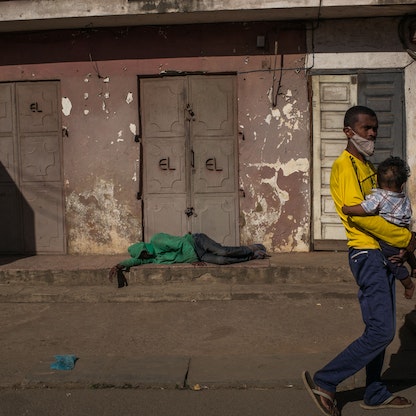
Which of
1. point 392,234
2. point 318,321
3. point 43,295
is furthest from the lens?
point 43,295

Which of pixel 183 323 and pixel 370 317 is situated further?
pixel 183 323

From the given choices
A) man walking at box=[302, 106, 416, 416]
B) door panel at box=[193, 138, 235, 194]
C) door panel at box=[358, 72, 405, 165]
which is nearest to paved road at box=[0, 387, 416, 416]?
man walking at box=[302, 106, 416, 416]

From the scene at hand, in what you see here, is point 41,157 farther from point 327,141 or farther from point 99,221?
point 327,141

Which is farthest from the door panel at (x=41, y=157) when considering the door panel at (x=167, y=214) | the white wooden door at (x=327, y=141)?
the white wooden door at (x=327, y=141)

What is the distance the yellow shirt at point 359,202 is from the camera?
3.66 m

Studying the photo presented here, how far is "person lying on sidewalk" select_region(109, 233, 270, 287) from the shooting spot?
7.15 m

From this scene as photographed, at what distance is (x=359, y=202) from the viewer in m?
3.65

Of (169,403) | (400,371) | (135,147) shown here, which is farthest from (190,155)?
(169,403)

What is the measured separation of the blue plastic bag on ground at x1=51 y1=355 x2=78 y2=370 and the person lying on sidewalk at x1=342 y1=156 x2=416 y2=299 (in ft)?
7.95

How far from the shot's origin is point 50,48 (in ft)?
26.4

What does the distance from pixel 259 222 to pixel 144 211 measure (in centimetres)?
151

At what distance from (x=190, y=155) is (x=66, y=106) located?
174 centimetres

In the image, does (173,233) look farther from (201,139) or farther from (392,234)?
(392,234)

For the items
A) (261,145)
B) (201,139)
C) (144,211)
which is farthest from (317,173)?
(144,211)
